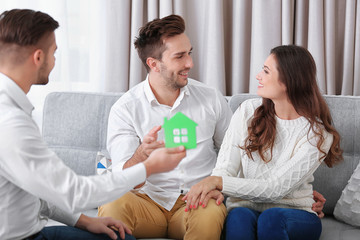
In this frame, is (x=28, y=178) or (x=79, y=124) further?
(x=79, y=124)

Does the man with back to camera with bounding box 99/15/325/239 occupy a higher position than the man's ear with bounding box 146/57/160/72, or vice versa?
the man's ear with bounding box 146/57/160/72

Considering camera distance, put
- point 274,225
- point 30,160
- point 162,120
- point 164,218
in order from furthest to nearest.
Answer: point 162,120 < point 164,218 < point 274,225 < point 30,160

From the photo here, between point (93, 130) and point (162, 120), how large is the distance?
0.46m

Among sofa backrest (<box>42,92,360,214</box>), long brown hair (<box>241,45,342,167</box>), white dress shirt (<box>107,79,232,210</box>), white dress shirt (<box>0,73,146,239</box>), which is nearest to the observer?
white dress shirt (<box>0,73,146,239</box>)

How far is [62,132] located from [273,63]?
1.16 m

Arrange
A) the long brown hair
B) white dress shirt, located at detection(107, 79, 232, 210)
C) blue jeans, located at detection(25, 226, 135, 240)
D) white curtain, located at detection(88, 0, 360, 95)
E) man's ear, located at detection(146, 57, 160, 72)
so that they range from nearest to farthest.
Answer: blue jeans, located at detection(25, 226, 135, 240)
the long brown hair
white dress shirt, located at detection(107, 79, 232, 210)
man's ear, located at detection(146, 57, 160, 72)
white curtain, located at detection(88, 0, 360, 95)

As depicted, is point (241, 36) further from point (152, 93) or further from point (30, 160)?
Answer: point (30, 160)

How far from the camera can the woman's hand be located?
6.03 feet

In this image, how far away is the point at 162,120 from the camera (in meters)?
2.11

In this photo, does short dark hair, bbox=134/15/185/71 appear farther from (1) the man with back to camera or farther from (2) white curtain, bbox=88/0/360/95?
(2) white curtain, bbox=88/0/360/95

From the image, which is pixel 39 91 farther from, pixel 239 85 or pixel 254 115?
pixel 254 115

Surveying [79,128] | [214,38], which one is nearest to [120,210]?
[79,128]

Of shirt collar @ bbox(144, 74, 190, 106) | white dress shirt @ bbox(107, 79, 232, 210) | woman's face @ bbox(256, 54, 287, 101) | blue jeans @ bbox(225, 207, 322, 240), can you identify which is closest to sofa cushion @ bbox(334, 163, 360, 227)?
blue jeans @ bbox(225, 207, 322, 240)

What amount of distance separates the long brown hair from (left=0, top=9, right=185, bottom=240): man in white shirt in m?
0.70
